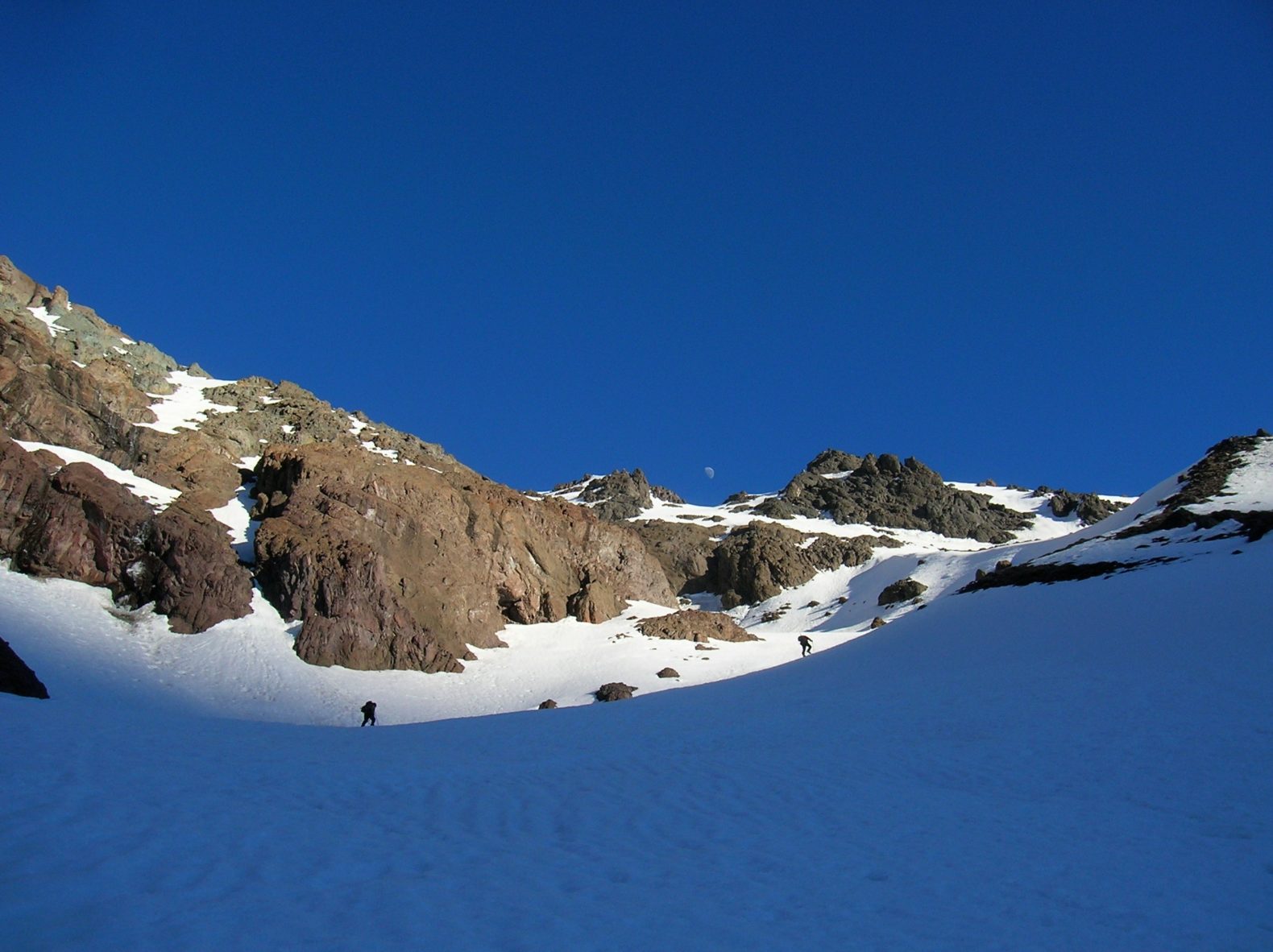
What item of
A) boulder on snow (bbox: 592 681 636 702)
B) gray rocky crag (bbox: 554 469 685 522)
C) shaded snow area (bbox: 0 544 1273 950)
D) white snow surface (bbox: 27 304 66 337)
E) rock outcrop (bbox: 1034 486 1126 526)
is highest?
white snow surface (bbox: 27 304 66 337)

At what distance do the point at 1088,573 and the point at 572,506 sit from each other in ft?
173

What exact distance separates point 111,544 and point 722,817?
46181mm

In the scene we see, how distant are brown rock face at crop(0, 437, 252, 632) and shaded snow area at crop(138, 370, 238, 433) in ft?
80.5

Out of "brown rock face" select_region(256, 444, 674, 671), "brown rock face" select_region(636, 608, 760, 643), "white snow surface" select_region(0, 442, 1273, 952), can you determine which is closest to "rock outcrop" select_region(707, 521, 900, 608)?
"brown rock face" select_region(256, 444, 674, 671)

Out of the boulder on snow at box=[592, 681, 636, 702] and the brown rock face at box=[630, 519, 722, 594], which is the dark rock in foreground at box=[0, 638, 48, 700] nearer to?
the boulder on snow at box=[592, 681, 636, 702]

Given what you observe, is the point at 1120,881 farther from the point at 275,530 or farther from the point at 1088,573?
the point at 275,530

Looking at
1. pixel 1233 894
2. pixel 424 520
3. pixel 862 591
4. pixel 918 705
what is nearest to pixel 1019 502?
pixel 862 591

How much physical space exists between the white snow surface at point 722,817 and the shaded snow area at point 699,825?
5 centimetres

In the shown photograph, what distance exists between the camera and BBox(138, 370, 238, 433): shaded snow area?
2671 inches

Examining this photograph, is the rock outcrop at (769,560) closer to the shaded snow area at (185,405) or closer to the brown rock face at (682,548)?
the brown rock face at (682,548)

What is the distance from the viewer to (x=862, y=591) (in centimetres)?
8525

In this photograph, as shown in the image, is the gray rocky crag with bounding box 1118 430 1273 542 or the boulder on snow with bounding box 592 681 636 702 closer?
the gray rocky crag with bounding box 1118 430 1273 542

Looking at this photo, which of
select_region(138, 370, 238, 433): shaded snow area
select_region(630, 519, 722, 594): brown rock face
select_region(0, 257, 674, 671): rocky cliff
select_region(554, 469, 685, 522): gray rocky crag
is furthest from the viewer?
select_region(554, 469, 685, 522): gray rocky crag

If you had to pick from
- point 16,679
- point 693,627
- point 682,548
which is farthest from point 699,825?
point 682,548
